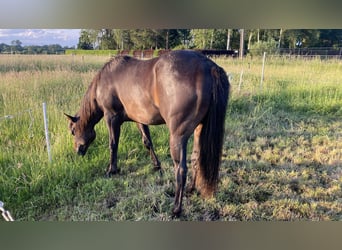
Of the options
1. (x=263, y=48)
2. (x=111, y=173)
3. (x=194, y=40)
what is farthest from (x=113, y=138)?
(x=263, y=48)

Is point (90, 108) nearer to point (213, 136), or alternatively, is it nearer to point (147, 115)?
point (147, 115)

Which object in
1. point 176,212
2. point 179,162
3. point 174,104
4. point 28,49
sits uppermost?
point 28,49

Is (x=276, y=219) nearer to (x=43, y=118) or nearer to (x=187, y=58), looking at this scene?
(x=187, y=58)

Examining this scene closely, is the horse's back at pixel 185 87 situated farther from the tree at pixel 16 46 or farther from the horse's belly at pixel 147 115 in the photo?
the tree at pixel 16 46

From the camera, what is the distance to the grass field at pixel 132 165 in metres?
2.06

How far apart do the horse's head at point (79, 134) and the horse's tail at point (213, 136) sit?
1247 mm

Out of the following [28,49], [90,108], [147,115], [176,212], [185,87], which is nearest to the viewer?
[185,87]

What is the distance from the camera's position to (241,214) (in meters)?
1.98

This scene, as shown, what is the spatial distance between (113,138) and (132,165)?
40 cm

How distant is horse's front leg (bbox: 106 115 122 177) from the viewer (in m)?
2.51

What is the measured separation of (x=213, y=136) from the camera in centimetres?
196

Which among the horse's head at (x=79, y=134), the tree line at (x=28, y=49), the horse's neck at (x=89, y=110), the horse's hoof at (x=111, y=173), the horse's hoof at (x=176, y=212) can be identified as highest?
the tree line at (x=28, y=49)

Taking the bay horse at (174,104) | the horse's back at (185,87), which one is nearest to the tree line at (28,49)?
the bay horse at (174,104)
